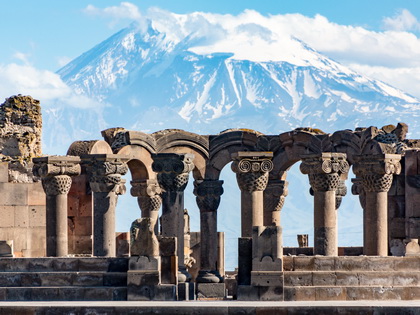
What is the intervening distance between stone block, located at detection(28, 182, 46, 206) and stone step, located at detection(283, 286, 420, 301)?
1085cm

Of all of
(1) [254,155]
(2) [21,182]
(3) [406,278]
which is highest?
(1) [254,155]

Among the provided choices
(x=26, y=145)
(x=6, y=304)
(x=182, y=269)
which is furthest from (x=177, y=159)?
(x=6, y=304)

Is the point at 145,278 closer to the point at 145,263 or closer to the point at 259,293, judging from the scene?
the point at 145,263

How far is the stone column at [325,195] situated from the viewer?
108 feet

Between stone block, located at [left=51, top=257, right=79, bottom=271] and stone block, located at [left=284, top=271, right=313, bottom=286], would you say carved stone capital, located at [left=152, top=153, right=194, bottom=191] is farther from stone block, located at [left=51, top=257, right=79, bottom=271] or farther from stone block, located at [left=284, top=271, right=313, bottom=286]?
stone block, located at [left=284, top=271, right=313, bottom=286]

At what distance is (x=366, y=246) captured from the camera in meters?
33.5

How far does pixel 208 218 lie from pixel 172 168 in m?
4.41

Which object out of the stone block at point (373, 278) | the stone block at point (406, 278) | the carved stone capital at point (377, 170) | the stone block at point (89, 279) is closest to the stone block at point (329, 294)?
the stone block at point (373, 278)

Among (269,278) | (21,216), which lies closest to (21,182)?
(21,216)

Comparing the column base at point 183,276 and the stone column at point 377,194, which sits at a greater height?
the stone column at point 377,194

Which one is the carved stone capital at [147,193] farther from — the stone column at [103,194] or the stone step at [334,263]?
the stone step at [334,263]

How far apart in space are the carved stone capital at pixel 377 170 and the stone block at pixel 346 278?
665cm

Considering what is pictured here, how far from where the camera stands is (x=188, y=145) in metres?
37.2

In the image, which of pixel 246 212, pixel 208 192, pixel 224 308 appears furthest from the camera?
pixel 208 192
